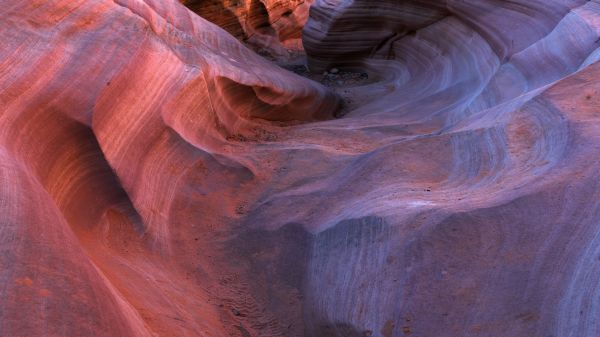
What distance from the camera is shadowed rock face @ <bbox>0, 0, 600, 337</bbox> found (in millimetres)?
2771

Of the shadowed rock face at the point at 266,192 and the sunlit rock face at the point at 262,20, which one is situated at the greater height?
the shadowed rock face at the point at 266,192

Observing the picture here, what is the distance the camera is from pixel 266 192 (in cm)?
477

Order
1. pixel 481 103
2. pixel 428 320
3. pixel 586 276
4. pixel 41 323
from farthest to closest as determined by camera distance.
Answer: pixel 481 103 → pixel 428 320 → pixel 586 276 → pixel 41 323

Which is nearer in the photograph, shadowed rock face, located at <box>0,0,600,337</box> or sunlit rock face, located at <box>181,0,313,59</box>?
shadowed rock face, located at <box>0,0,600,337</box>

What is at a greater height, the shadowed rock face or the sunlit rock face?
the shadowed rock face

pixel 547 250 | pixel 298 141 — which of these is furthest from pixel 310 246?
pixel 298 141

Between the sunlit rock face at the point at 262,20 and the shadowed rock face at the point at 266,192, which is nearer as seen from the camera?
the shadowed rock face at the point at 266,192

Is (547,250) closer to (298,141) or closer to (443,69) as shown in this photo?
(298,141)

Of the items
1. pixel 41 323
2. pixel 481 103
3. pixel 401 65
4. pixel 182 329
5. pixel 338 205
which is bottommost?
pixel 401 65

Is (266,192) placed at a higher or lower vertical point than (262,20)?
higher

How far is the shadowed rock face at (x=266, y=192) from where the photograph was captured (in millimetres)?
2771

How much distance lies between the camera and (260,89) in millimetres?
6656

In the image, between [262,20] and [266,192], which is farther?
[262,20]

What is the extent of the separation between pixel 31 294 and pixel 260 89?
455cm
